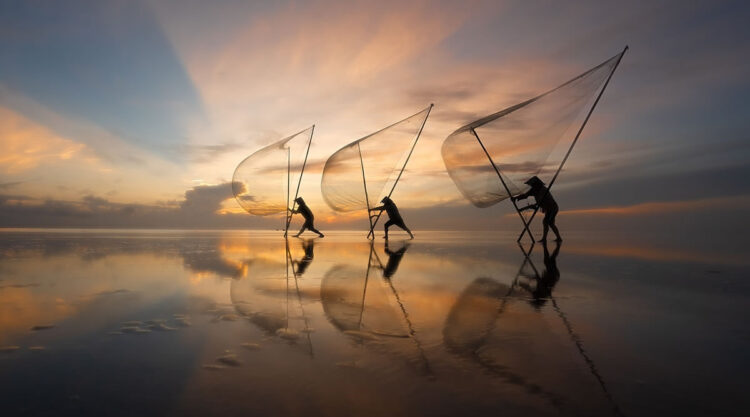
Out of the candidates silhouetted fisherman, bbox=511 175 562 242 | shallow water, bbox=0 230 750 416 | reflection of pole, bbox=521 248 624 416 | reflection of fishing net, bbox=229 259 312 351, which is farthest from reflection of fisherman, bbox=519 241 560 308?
silhouetted fisherman, bbox=511 175 562 242

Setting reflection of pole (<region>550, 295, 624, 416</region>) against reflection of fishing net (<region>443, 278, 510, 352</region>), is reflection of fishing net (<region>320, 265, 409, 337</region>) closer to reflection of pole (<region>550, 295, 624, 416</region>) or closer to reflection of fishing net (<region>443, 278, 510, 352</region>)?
reflection of fishing net (<region>443, 278, 510, 352</region>)

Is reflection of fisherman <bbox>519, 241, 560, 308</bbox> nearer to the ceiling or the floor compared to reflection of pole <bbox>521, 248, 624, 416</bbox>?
nearer to the floor

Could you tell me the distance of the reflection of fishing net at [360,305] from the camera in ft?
13.8

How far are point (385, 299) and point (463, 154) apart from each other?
14236 mm

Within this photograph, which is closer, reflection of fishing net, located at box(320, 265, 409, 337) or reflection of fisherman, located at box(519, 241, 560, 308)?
reflection of fishing net, located at box(320, 265, 409, 337)

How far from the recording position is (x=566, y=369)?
2916mm

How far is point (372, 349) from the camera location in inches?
135

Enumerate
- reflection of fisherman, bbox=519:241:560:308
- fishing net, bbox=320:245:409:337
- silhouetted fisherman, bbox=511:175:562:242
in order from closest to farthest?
fishing net, bbox=320:245:409:337 → reflection of fisherman, bbox=519:241:560:308 → silhouetted fisherman, bbox=511:175:562:242

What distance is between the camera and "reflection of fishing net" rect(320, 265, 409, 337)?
4.21m

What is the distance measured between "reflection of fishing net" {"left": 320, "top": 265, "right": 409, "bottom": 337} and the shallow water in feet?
0.11

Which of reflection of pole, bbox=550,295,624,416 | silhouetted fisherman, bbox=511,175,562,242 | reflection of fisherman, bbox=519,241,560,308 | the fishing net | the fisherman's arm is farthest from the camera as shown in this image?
the fisherman's arm

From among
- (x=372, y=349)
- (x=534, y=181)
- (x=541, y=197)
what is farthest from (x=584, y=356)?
(x=534, y=181)

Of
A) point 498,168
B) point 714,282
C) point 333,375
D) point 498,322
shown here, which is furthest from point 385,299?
point 498,168

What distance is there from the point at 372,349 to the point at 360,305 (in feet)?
6.72
